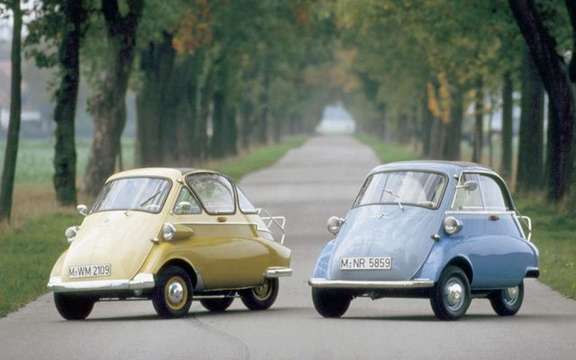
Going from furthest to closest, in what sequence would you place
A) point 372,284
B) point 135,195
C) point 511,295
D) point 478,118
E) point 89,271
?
point 478,118, point 511,295, point 135,195, point 89,271, point 372,284

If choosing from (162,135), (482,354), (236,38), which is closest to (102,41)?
(162,135)

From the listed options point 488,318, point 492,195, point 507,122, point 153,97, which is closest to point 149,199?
point 492,195

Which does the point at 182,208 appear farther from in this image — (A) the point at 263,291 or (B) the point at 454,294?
(B) the point at 454,294

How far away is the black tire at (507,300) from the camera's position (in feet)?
61.1

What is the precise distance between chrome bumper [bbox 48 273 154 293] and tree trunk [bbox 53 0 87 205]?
66.8ft

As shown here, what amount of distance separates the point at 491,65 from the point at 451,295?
106ft

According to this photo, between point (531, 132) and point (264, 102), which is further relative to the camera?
point (264, 102)

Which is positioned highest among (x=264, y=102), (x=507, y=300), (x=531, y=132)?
(x=531, y=132)

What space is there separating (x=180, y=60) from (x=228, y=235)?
40.3 meters

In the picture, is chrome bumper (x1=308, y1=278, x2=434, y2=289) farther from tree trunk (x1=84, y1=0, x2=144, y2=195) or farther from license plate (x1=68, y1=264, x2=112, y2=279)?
tree trunk (x1=84, y1=0, x2=144, y2=195)

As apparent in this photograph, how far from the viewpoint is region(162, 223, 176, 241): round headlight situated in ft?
58.7

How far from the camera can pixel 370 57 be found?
80938 millimetres

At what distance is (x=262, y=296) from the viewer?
19.6 metres

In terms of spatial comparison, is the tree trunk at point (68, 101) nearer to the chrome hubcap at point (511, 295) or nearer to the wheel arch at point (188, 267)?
the wheel arch at point (188, 267)
